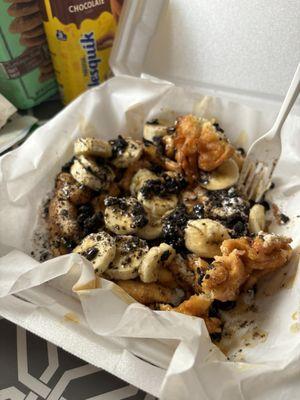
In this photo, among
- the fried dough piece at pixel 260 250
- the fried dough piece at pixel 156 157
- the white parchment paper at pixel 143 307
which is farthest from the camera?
the fried dough piece at pixel 156 157

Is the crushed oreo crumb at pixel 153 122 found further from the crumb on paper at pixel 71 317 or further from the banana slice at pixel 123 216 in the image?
the crumb on paper at pixel 71 317

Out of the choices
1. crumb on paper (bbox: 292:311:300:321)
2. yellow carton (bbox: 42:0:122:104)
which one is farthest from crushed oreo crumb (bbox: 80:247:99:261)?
yellow carton (bbox: 42:0:122:104)

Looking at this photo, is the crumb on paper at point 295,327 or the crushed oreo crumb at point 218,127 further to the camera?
the crushed oreo crumb at point 218,127

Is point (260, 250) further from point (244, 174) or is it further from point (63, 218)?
point (63, 218)

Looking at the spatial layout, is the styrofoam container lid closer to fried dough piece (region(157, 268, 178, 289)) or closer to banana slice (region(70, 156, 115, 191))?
banana slice (region(70, 156, 115, 191))

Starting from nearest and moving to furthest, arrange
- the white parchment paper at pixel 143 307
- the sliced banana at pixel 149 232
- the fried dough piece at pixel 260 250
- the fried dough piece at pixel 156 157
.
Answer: the white parchment paper at pixel 143 307
the fried dough piece at pixel 260 250
the sliced banana at pixel 149 232
the fried dough piece at pixel 156 157

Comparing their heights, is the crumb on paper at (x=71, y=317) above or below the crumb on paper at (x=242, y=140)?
below

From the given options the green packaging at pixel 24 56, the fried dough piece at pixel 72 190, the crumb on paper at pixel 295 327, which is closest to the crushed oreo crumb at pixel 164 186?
the fried dough piece at pixel 72 190
